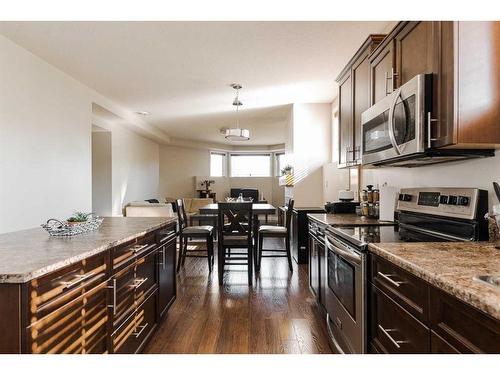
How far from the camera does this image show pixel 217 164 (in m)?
10.4

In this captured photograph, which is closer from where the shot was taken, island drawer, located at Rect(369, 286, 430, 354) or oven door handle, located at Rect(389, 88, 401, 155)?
island drawer, located at Rect(369, 286, 430, 354)

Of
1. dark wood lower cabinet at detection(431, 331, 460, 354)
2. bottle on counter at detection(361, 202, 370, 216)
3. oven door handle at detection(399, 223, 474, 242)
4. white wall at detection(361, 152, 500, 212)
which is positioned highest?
white wall at detection(361, 152, 500, 212)

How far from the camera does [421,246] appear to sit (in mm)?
1366

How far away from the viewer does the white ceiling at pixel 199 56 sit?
8.57 ft

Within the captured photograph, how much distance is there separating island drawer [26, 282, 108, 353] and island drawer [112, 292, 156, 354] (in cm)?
15

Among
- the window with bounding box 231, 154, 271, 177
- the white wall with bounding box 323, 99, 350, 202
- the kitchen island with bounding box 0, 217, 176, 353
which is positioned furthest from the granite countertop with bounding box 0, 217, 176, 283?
the window with bounding box 231, 154, 271, 177

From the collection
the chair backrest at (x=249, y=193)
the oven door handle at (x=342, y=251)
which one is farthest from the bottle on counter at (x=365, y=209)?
the chair backrest at (x=249, y=193)

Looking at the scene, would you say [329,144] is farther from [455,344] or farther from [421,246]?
[455,344]

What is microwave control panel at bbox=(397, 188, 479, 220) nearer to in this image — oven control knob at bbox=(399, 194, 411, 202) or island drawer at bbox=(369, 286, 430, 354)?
oven control knob at bbox=(399, 194, 411, 202)

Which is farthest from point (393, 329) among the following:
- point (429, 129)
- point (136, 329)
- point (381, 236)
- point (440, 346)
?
point (136, 329)

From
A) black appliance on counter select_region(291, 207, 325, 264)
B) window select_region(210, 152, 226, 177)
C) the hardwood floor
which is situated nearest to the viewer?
the hardwood floor

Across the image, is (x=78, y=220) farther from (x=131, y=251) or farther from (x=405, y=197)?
(x=405, y=197)

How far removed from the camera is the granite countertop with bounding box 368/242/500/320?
0.77 m
